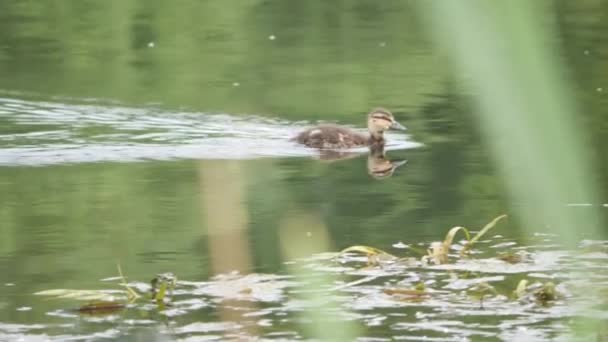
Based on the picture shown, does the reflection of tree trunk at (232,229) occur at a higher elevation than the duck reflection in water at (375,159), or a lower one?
lower

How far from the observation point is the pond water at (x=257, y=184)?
5.06 metres

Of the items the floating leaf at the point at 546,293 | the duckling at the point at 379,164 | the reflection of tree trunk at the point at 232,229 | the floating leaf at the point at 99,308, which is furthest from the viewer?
the duckling at the point at 379,164

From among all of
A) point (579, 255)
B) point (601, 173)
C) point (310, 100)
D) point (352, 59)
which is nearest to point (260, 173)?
point (601, 173)

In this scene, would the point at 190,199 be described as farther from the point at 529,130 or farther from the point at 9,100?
the point at 529,130

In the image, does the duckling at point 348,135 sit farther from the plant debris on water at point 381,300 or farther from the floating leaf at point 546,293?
the floating leaf at point 546,293

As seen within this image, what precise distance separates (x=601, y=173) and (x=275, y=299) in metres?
3.45

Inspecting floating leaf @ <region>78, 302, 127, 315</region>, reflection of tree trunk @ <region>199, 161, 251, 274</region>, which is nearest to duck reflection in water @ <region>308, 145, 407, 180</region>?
reflection of tree trunk @ <region>199, 161, 251, 274</region>

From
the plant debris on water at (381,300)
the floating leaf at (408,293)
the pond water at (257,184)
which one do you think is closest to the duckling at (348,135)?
the pond water at (257,184)

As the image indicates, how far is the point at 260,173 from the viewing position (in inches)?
352

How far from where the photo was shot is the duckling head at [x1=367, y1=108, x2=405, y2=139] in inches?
388

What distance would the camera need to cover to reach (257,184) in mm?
8539

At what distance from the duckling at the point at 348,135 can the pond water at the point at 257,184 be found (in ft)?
0.40

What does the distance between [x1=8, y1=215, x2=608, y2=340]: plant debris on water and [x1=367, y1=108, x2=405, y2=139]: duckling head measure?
12.2ft

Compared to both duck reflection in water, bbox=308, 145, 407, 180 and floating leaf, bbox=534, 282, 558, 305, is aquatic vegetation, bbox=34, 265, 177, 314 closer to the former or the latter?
floating leaf, bbox=534, 282, 558, 305
